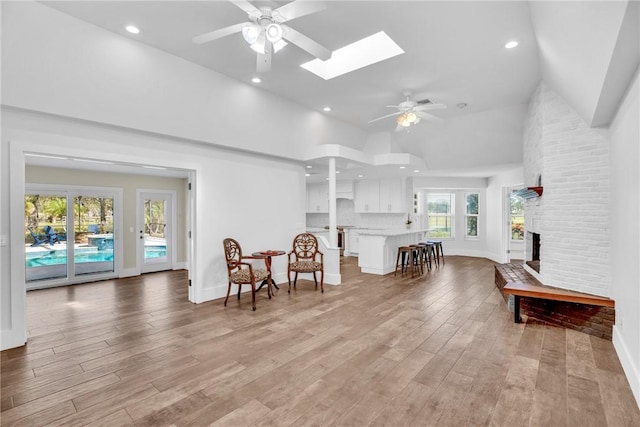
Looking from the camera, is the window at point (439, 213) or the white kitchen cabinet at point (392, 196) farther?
the window at point (439, 213)

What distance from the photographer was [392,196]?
Result: 8797 millimetres

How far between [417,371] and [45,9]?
4.81m

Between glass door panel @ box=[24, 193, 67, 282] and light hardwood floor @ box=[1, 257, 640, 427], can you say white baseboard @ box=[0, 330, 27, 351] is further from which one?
glass door panel @ box=[24, 193, 67, 282]

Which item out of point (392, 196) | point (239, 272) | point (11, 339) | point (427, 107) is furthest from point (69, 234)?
point (392, 196)

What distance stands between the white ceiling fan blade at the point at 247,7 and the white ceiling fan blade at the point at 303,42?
254 mm

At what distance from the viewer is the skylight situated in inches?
151

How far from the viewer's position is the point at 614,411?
206cm

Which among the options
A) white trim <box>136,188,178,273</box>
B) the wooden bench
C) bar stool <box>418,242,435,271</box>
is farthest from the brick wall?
white trim <box>136,188,178,273</box>

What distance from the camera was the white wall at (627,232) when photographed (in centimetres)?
229

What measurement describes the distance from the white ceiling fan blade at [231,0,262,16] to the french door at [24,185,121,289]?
19.0ft

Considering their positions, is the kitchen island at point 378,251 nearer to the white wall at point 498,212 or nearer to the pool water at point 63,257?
the white wall at point 498,212

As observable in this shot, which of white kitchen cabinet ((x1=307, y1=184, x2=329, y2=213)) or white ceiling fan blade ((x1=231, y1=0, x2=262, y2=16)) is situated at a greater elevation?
white ceiling fan blade ((x1=231, y1=0, x2=262, y2=16))

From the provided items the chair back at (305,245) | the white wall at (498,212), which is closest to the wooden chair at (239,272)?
the chair back at (305,245)

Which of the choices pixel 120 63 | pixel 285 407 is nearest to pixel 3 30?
pixel 120 63
